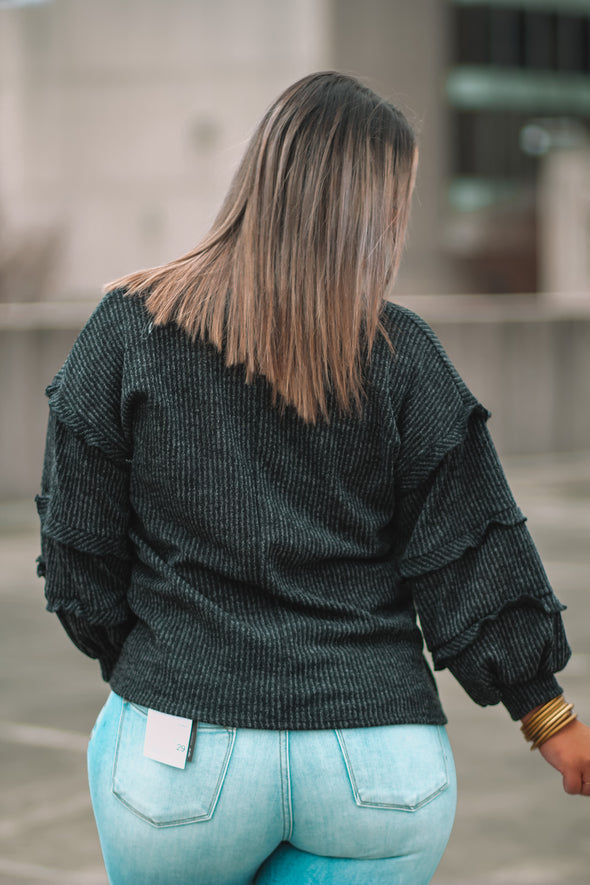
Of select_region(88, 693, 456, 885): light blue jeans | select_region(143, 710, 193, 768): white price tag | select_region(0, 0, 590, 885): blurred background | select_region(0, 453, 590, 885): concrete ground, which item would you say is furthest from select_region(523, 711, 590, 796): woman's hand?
select_region(0, 453, 590, 885): concrete ground

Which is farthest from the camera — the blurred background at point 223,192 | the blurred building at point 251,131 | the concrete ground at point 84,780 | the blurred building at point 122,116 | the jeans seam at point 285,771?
the blurred building at point 122,116

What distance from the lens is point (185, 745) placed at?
152 centimetres

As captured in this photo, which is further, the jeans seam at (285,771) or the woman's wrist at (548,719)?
the woman's wrist at (548,719)

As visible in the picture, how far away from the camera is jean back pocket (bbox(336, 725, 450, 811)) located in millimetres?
1528

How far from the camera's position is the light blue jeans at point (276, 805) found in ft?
4.98

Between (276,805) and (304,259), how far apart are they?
732mm

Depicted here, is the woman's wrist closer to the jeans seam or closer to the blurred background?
the jeans seam

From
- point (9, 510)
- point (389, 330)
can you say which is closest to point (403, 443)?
point (389, 330)

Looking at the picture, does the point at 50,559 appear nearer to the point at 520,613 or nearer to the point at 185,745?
the point at 185,745

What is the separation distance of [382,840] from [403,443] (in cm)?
54

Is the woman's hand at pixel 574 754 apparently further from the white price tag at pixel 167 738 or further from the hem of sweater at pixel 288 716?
the white price tag at pixel 167 738

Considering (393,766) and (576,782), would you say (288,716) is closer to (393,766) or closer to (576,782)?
(393,766)

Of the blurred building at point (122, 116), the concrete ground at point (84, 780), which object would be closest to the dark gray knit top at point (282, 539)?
the concrete ground at point (84, 780)

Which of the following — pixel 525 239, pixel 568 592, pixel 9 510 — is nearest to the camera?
pixel 568 592
